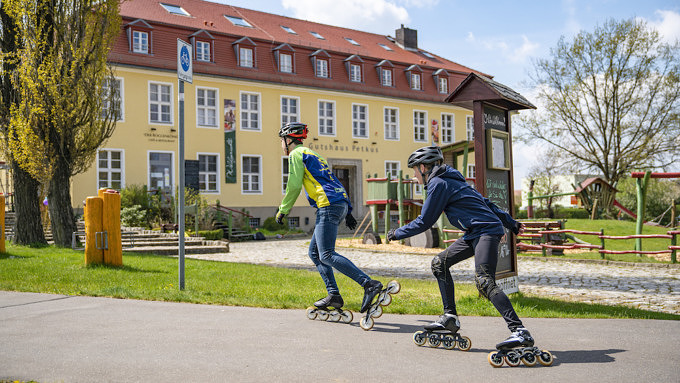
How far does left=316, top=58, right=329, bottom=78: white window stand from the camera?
108 ft

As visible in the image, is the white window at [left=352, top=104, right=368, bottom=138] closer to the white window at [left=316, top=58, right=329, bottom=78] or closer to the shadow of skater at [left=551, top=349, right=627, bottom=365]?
the white window at [left=316, top=58, right=329, bottom=78]

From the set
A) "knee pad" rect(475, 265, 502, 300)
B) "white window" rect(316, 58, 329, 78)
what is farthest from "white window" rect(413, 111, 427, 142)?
"knee pad" rect(475, 265, 502, 300)

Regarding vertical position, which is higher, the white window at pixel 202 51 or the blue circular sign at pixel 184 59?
the white window at pixel 202 51

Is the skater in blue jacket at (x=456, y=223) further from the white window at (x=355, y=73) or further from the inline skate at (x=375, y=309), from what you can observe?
the white window at (x=355, y=73)

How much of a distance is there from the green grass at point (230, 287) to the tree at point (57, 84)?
382 cm

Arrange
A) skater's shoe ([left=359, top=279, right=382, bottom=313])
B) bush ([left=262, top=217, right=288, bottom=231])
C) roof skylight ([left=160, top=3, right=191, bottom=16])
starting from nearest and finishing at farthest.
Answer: skater's shoe ([left=359, top=279, right=382, bottom=313])
bush ([left=262, top=217, right=288, bottom=231])
roof skylight ([left=160, top=3, right=191, bottom=16])

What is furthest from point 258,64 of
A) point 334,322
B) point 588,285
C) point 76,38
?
point 334,322

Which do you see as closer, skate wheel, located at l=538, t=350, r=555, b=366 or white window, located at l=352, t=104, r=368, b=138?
skate wheel, located at l=538, t=350, r=555, b=366

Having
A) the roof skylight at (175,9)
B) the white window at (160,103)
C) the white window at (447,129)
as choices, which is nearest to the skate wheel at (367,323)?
the white window at (160,103)

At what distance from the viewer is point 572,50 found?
35.0m

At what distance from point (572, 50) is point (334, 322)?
3265 cm

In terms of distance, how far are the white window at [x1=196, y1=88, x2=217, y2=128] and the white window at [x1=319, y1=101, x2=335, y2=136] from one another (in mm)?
5856

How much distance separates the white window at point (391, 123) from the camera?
3556 centimetres

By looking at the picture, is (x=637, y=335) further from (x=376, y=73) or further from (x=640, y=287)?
(x=376, y=73)
